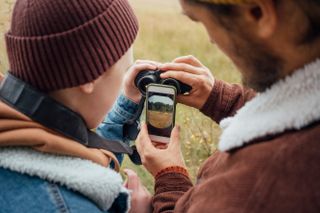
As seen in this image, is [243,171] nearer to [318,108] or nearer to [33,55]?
[318,108]

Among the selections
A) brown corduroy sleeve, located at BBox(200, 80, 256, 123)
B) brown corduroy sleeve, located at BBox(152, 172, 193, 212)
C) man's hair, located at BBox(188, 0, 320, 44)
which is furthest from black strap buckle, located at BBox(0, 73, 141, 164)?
brown corduroy sleeve, located at BBox(200, 80, 256, 123)

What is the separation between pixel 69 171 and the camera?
85 cm

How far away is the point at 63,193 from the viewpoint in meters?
0.83

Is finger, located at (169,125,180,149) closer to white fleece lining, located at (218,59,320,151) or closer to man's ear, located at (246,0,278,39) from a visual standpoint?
white fleece lining, located at (218,59,320,151)

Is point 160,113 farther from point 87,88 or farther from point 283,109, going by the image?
point 283,109

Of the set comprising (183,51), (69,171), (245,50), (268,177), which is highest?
(245,50)

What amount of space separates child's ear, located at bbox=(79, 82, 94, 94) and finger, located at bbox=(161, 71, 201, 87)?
0.81 feet

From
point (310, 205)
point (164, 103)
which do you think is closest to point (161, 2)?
point (164, 103)

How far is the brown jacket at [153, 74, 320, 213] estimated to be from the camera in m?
0.65

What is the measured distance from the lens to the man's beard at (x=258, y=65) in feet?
2.33

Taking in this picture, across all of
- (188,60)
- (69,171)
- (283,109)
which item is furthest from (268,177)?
(188,60)

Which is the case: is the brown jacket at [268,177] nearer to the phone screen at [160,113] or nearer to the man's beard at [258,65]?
the man's beard at [258,65]

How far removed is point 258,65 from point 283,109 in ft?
0.24

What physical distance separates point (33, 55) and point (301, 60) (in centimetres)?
44
